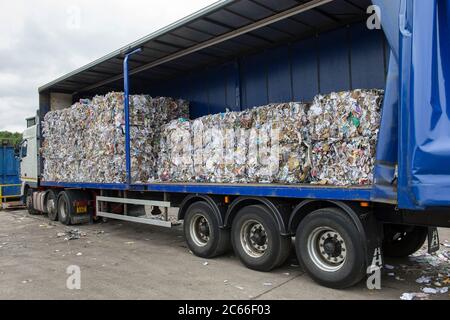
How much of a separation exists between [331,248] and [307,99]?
117 inches

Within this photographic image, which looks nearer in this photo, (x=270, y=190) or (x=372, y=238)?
(x=372, y=238)

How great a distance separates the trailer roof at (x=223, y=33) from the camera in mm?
6219

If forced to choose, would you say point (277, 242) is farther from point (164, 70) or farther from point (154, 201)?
point (164, 70)

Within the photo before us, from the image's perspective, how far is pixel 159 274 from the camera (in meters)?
6.07

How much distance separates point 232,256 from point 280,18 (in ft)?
13.8

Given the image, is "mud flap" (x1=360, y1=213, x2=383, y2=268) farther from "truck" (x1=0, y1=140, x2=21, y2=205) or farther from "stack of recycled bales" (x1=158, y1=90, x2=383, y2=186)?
"truck" (x1=0, y1=140, x2=21, y2=205)

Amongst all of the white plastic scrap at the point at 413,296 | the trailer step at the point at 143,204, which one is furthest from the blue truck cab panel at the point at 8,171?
the white plastic scrap at the point at 413,296

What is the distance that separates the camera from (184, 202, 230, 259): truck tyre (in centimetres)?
671

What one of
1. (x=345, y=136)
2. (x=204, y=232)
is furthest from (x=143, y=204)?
(x=345, y=136)

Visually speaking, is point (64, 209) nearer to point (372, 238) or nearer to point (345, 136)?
A: point (345, 136)
